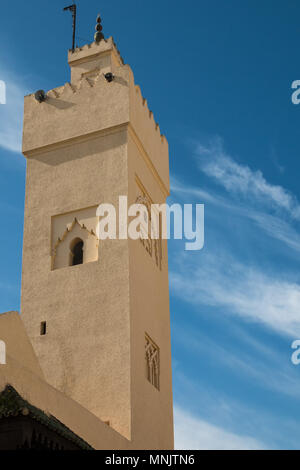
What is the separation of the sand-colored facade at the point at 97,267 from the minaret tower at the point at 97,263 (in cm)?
2

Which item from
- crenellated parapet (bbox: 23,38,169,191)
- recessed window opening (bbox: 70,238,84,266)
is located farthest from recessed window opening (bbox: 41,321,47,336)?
crenellated parapet (bbox: 23,38,169,191)

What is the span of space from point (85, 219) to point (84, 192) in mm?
506

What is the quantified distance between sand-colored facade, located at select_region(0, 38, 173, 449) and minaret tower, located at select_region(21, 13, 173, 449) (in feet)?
0.06

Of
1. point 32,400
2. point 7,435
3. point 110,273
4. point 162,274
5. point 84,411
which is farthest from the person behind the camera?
point 162,274

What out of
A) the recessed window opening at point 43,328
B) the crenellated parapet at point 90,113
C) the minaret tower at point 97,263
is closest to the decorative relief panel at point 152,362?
the minaret tower at point 97,263

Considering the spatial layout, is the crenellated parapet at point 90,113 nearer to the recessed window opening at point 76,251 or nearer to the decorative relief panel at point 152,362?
the recessed window opening at point 76,251

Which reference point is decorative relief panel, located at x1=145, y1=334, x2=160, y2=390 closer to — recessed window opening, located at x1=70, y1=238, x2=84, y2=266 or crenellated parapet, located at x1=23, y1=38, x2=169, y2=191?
recessed window opening, located at x1=70, y1=238, x2=84, y2=266

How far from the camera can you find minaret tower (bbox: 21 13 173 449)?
36.7 ft

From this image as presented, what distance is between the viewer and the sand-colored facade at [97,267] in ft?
36.4

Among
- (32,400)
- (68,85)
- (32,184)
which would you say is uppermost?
(68,85)

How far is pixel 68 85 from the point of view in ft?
45.2
